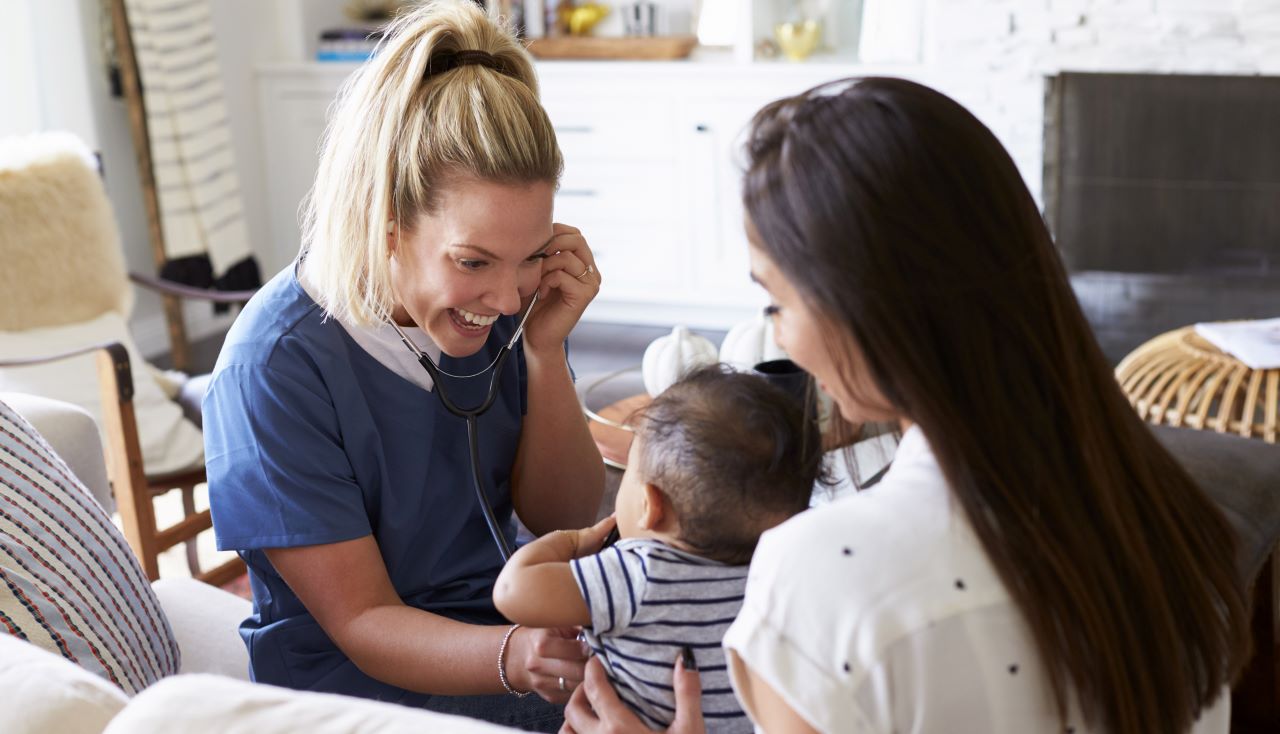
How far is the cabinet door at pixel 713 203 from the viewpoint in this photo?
13.5 feet

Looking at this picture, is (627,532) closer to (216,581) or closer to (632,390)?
(632,390)

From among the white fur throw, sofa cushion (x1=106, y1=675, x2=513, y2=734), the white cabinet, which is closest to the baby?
sofa cushion (x1=106, y1=675, x2=513, y2=734)

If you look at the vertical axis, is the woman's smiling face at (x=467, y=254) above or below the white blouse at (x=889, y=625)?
above

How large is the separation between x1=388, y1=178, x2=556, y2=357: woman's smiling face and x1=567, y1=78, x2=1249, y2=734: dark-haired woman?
0.51 meters

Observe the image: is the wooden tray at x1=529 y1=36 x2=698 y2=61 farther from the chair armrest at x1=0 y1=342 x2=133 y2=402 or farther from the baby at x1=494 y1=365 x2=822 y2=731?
the baby at x1=494 y1=365 x2=822 y2=731

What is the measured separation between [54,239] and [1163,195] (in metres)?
2.98

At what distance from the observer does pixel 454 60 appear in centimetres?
133

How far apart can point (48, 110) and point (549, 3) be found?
5.59 feet

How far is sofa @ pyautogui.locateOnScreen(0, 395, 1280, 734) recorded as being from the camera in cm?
75

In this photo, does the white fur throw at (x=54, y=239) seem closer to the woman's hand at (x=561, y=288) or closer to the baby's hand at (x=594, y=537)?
the woman's hand at (x=561, y=288)

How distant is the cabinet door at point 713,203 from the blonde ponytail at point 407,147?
278 centimetres

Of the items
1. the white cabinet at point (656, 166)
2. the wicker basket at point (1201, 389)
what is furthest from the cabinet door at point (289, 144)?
the wicker basket at point (1201, 389)

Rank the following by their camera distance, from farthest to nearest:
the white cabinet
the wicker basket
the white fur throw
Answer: the white cabinet → the white fur throw → the wicker basket

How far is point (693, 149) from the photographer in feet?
13.8
